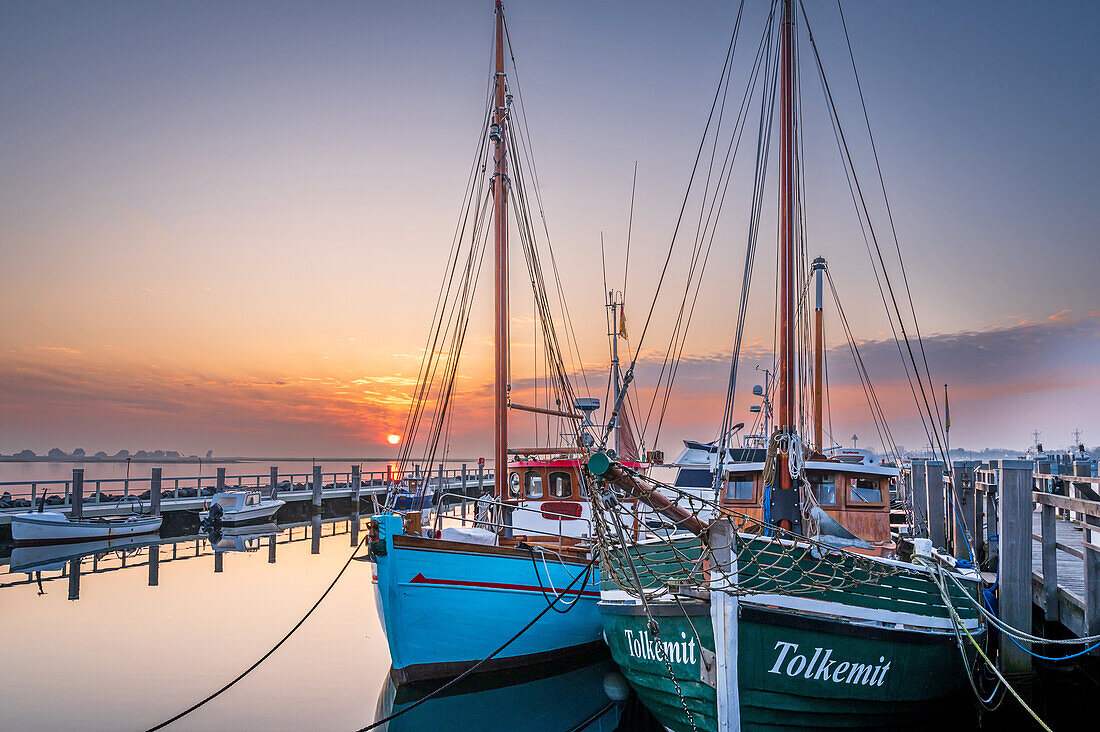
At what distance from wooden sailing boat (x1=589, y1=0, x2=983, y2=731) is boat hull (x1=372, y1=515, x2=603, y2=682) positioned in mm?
2547

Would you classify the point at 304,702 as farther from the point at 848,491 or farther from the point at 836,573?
the point at 848,491

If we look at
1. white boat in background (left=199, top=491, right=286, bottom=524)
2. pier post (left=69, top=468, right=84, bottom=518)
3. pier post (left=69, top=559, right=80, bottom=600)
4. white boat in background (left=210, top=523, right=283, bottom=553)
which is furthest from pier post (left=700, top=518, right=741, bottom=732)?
white boat in background (left=199, top=491, right=286, bottom=524)

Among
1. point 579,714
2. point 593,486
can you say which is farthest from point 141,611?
point 593,486

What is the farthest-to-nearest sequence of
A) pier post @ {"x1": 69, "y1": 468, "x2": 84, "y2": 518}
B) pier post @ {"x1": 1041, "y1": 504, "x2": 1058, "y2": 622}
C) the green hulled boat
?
pier post @ {"x1": 69, "y1": 468, "x2": 84, "y2": 518}, pier post @ {"x1": 1041, "y1": 504, "x2": 1058, "y2": 622}, the green hulled boat

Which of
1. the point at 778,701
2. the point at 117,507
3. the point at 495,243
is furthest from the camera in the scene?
the point at 117,507

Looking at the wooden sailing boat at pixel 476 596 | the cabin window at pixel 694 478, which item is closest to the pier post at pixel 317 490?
the cabin window at pixel 694 478

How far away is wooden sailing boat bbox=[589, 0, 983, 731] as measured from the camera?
7059 millimetres

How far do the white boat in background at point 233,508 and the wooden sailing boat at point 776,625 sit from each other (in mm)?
28215

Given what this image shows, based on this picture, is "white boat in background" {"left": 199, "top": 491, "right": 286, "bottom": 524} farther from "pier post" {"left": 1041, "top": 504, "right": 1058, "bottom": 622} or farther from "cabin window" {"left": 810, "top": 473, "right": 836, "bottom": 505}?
"pier post" {"left": 1041, "top": 504, "right": 1058, "bottom": 622}

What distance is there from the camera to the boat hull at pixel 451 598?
434 inches

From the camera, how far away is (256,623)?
16.1 m

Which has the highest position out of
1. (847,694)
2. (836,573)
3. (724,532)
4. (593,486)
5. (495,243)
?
(495,243)

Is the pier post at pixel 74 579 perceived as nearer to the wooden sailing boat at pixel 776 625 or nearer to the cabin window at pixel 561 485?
the cabin window at pixel 561 485

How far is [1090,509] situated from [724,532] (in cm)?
→ 481
